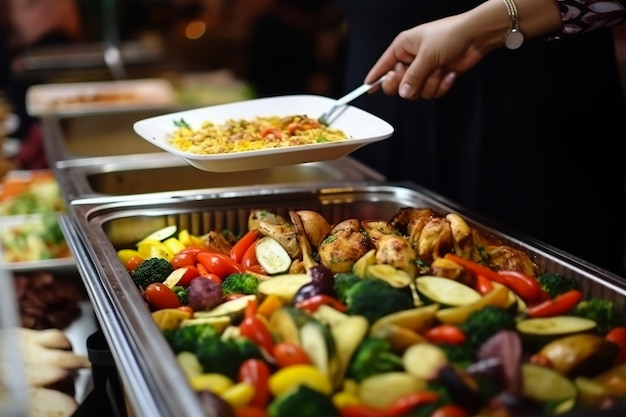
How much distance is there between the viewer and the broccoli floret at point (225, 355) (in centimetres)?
113

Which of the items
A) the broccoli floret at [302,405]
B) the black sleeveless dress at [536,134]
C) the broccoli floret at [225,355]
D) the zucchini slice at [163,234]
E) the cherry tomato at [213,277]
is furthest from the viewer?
the black sleeveless dress at [536,134]

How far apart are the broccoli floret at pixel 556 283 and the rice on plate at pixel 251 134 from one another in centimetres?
58

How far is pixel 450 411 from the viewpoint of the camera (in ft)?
3.40

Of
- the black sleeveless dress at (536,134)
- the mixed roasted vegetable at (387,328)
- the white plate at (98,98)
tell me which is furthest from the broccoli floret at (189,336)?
the white plate at (98,98)

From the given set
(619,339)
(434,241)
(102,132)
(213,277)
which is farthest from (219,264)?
(102,132)

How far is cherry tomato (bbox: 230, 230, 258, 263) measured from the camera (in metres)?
1.69

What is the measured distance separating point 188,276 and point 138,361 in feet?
1.25

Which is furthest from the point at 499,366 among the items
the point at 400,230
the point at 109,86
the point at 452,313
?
the point at 109,86

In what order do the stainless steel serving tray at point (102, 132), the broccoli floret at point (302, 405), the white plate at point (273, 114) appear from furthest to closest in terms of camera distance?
the stainless steel serving tray at point (102, 132) < the white plate at point (273, 114) < the broccoli floret at point (302, 405)

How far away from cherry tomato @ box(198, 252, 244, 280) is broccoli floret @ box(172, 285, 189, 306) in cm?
9

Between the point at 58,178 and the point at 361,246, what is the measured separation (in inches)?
44.7

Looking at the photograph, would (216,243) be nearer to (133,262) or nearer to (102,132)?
(133,262)

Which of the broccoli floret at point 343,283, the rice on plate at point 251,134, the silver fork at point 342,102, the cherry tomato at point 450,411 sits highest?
the silver fork at point 342,102

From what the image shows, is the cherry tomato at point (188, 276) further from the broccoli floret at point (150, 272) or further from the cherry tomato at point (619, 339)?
the cherry tomato at point (619, 339)
